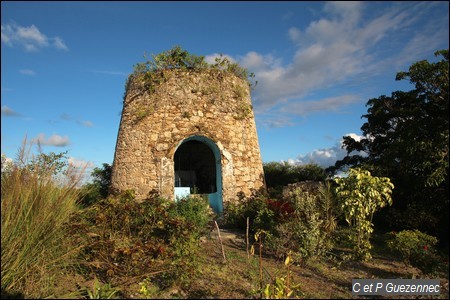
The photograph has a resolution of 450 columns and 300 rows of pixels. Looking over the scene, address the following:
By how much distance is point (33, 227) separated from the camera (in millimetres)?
4039

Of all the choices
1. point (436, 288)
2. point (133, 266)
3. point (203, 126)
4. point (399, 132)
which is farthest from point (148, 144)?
point (436, 288)

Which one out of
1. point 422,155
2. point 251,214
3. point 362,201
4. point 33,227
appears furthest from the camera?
point 251,214

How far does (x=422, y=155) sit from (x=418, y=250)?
112 inches

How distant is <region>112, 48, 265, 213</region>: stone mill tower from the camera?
9.27 metres

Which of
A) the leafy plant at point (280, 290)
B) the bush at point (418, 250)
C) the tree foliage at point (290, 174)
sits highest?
the tree foliage at point (290, 174)

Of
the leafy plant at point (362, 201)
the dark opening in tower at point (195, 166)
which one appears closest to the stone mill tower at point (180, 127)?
the leafy plant at point (362, 201)

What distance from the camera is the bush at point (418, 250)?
5055 mm

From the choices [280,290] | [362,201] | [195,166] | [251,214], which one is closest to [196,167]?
[195,166]

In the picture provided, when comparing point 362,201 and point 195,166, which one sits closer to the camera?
point 362,201

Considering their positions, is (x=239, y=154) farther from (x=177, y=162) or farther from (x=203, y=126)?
(x=177, y=162)

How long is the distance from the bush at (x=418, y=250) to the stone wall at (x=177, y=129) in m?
4.77

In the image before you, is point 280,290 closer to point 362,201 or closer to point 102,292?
point 102,292

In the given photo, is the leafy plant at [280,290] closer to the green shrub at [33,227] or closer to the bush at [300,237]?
the bush at [300,237]

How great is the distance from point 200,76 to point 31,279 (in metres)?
7.26
